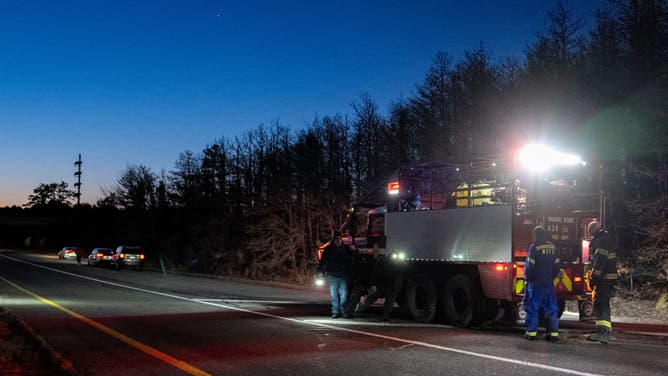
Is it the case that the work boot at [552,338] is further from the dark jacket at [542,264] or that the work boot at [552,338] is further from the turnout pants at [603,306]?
the dark jacket at [542,264]

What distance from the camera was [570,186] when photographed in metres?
12.4

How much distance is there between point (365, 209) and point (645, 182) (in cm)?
1056

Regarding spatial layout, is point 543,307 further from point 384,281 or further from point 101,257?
point 101,257

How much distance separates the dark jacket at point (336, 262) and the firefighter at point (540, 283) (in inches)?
156

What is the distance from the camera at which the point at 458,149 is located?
106ft

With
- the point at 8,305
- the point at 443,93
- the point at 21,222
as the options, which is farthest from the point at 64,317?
the point at 21,222

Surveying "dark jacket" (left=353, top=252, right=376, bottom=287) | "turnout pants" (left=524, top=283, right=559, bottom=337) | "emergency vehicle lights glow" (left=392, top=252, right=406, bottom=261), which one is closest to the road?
"turnout pants" (left=524, top=283, right=559, bottom=337)

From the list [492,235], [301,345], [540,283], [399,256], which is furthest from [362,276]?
[301,345]

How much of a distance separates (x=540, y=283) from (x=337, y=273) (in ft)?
14.2

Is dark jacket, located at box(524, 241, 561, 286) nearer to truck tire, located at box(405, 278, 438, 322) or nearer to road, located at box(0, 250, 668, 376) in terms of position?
road, located at box(0, 250, 668, 376)

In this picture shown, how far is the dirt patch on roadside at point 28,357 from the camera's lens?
7.39 m

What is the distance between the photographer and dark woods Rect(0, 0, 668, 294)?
65.6 ft

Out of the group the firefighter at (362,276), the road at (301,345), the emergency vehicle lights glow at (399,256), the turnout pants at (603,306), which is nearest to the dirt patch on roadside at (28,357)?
the road at (301,345)

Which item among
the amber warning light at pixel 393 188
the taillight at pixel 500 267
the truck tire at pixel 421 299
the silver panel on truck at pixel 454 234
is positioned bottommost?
the truck tire at pixel 421 299
